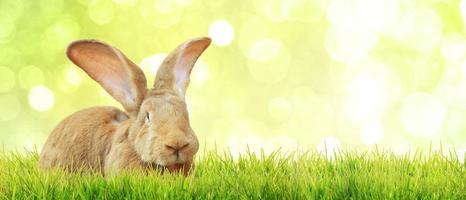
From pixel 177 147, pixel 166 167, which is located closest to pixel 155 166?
pixel 166 167

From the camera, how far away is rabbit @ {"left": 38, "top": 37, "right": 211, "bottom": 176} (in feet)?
10.1

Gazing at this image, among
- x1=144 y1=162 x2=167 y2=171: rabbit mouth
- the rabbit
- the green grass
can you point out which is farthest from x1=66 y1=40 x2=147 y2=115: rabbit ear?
the green grass

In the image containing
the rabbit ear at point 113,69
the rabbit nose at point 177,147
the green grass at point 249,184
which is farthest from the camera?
the rabbit ear at point 113,69

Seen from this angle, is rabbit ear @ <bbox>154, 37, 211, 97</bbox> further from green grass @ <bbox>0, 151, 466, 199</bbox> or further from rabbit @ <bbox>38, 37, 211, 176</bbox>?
green grass @ <bbox>0, 151, 466, 199</bbox>

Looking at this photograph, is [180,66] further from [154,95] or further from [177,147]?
[177,147]

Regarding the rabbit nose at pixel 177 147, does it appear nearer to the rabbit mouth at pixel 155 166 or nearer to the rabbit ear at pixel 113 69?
the rabbit mouth at pixel 155 166

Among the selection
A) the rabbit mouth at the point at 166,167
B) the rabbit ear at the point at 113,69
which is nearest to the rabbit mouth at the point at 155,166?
the rabbit mouth at the point at 166,167

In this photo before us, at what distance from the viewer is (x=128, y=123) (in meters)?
3.29

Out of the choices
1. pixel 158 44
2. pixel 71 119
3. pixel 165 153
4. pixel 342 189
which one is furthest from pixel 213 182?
pixel 158 44

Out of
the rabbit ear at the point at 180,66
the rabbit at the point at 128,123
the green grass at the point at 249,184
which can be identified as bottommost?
the green grass at the point at 249,184

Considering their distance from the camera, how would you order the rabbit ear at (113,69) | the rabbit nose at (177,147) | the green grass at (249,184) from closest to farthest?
the green grass at (249,184)
the rabbit nose at (177,147)
the rabbit ear at (113,69)

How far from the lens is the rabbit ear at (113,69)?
3.23m

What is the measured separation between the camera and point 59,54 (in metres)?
4.43

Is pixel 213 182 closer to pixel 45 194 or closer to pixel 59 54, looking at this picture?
pixel 45 194
